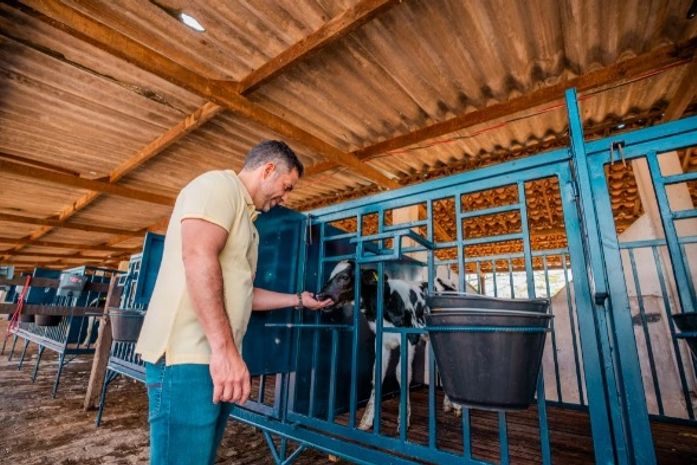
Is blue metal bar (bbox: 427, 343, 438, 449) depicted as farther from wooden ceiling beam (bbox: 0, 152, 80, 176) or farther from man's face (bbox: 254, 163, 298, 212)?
wooden ceiling beam (bbox: 0, 152, 80, 176)

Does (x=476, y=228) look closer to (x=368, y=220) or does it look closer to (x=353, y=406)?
(x=368, y=220)

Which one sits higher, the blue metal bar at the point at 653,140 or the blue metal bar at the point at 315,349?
the blue metal bar at the point at 653,140

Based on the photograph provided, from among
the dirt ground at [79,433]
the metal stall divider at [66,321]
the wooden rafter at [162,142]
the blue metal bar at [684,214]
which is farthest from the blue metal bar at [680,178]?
the metal stall divider at [66,321]

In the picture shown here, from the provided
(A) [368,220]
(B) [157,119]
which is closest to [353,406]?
(B) [157,119]

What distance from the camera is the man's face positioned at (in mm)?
1833

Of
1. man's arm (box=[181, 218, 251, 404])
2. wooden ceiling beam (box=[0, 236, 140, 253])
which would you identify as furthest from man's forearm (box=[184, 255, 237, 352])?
wooden ceiling beam (box=[0, 236, 140, 253])

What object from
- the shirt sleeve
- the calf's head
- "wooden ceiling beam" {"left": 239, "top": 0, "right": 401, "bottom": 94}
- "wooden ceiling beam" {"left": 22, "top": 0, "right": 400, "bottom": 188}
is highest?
"wooden ceiling beam" {"left": 239, "top": 0, "right": 401, "bottom": 94}

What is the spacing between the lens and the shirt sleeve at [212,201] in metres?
1.32

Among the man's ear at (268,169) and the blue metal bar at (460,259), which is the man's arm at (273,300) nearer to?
the man's ear at (268,169)

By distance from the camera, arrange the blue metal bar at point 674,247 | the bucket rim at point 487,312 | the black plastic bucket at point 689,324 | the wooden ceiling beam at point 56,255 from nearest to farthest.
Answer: the black plastic bucket at point 689,324, the bucket rim at point 487,312, the blue metal bar at point 674,247, the wooden ceiling beam at point 56,255

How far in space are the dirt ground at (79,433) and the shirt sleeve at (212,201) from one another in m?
2.65

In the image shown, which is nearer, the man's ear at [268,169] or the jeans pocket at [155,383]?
the jeans pocket at [155,383]

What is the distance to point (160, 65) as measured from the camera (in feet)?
11.0

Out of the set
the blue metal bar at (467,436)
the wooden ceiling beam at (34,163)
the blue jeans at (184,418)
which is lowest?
the blue metal bar at (467,436)
